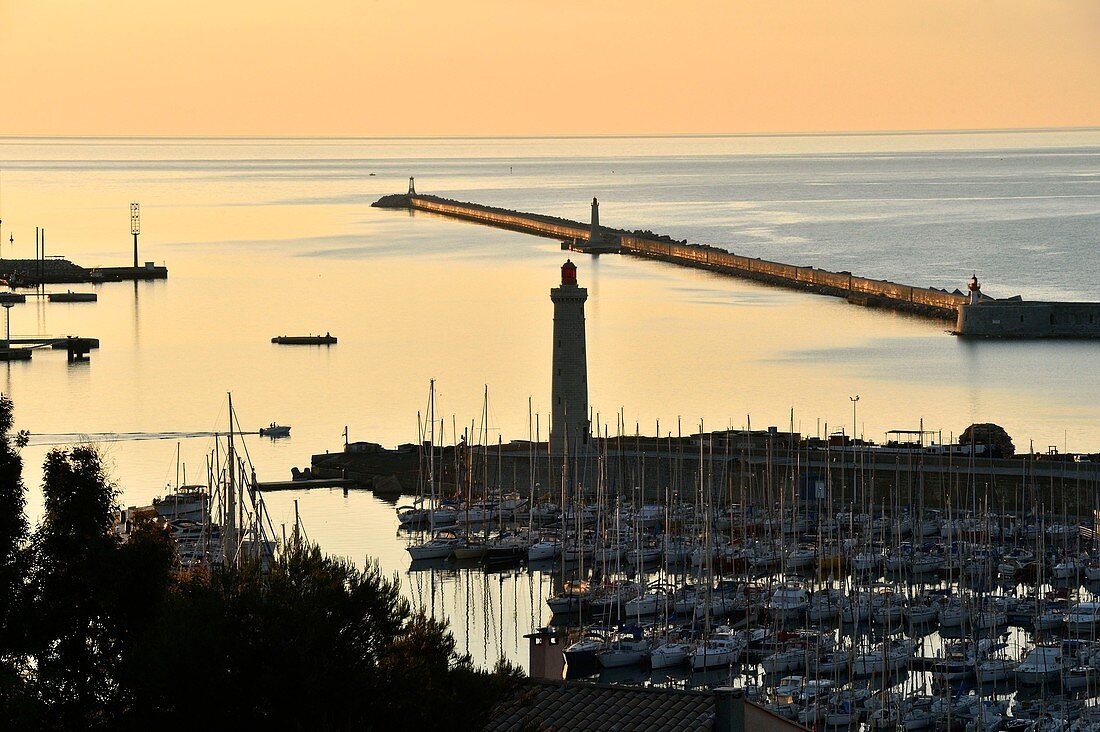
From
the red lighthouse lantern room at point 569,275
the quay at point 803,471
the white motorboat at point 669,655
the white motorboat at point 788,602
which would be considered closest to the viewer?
the white motorboat at point 669,655

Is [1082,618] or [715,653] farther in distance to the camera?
[1082,618]

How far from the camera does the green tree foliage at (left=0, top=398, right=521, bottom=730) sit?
14.3m

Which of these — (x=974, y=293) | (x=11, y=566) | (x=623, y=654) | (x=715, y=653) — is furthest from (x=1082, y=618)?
(x=974, y=293)

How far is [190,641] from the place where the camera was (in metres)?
14.2

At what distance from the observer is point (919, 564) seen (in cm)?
3681

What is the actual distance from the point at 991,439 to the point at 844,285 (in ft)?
186

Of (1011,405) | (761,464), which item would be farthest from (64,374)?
(761,464)

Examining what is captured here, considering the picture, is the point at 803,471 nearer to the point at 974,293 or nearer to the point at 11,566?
the point at 11,566

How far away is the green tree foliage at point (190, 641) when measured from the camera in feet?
46.8

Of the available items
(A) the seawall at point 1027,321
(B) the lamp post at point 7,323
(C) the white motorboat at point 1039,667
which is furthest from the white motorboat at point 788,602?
(B) the lamp post at point 7,323

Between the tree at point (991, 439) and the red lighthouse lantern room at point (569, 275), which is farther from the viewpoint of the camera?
the red lighthouse lantern room at point (569, 275)

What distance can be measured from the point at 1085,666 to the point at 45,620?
17595 mm

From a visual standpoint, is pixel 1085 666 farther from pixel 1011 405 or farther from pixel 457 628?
pixel 1011 405

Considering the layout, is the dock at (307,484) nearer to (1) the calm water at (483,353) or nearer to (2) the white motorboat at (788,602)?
(1) the calm water at (483,353)
